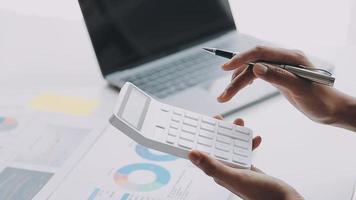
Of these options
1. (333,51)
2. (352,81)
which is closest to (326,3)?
(333,51)

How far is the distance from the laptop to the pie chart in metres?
0.16

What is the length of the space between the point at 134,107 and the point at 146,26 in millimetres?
296

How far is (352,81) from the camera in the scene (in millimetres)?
932

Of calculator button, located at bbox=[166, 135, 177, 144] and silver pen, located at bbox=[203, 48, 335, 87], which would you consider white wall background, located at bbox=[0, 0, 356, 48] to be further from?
calculator button, located at bbox=[166, 135, 177, 144]

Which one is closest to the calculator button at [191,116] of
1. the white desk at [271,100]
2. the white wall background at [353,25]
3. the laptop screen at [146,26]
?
the white desk at [271,100]

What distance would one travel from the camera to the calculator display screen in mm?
651

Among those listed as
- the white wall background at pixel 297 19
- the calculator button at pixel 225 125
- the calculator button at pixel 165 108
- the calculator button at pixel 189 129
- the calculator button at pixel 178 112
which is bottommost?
the white wall background at pixel 297 19

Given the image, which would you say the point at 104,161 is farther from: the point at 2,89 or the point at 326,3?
the point at 326,3

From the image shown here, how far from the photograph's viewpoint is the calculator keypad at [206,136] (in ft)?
2.18

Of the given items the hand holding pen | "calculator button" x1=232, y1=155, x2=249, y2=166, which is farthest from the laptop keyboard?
"calculator button" x1=232, y1=155, x2=249, y2=166

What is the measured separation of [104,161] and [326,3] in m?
0.72

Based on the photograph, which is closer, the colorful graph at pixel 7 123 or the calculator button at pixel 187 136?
the calculator button at pixel 187 136

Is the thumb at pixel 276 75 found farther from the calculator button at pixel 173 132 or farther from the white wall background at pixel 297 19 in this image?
the white wall background at pixel 297 19

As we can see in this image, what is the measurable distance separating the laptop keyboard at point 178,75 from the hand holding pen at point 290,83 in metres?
0.11
